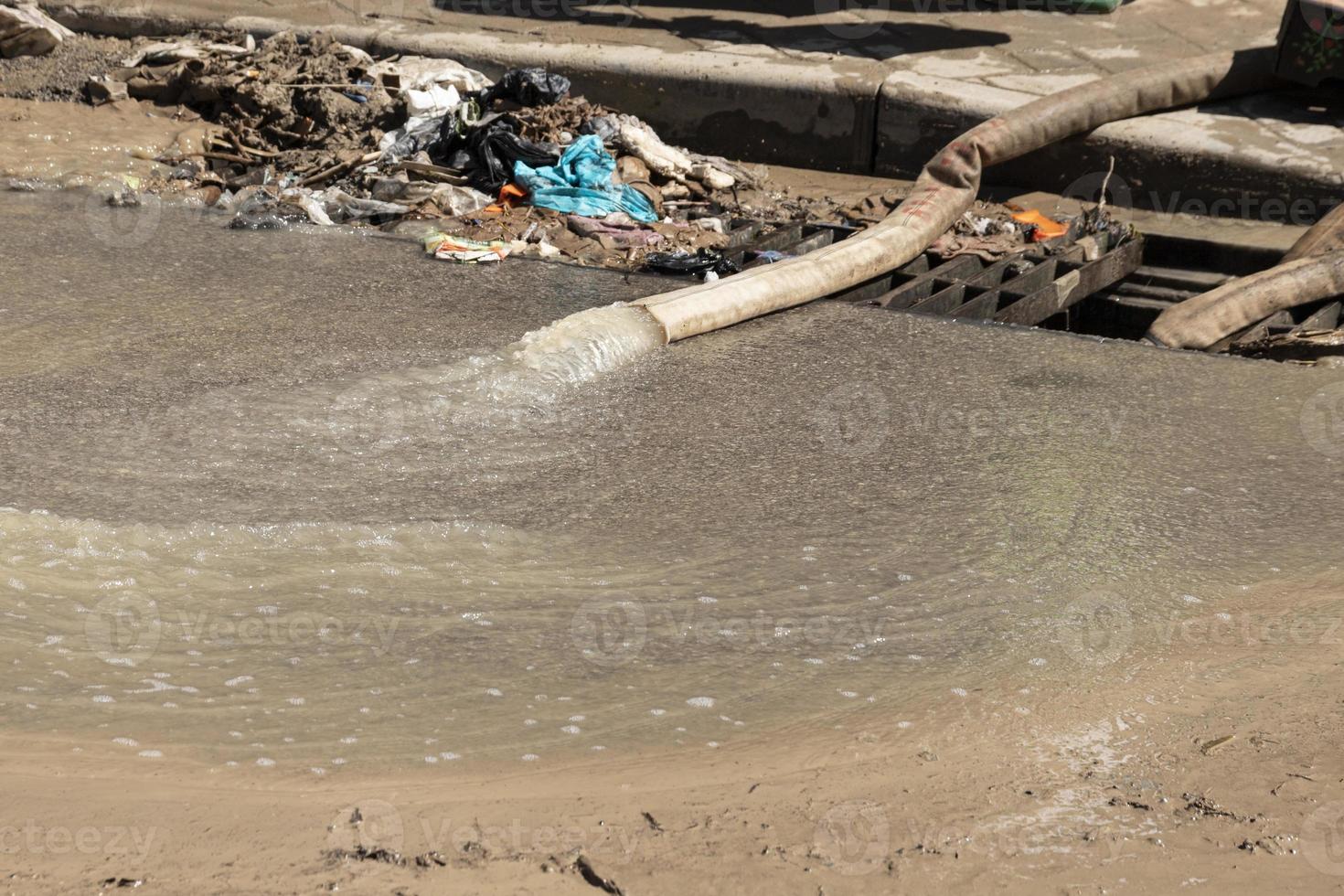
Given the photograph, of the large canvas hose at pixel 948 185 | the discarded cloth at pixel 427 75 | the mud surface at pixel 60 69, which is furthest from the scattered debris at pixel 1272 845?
the mud surface at pixel 60 69

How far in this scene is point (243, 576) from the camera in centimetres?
310

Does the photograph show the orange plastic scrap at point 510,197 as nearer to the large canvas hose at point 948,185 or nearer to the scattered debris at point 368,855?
the large canvas hose at point 948,185

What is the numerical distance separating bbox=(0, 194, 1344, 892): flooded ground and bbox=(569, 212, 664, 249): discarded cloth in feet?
3.00

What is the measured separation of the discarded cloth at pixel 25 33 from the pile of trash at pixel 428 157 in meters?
0.59

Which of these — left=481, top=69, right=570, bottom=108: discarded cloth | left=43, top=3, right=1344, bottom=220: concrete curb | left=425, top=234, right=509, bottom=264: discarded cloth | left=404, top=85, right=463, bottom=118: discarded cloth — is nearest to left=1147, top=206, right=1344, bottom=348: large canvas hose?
left=43, top=3, right=1344, bottom=220: concrete curb

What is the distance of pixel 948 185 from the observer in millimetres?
6035

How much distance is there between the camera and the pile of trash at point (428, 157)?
20.1ft

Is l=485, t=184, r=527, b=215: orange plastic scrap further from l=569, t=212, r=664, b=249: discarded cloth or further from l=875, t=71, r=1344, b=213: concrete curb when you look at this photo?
l=875, t=71, r=1344, b=213: concrete curb

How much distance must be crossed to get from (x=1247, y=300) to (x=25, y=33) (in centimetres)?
690

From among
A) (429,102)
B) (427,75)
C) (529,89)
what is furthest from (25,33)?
(529,89)

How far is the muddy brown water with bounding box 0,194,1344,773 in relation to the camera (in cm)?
270

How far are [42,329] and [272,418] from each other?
4.03ft

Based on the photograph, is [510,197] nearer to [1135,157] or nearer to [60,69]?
[1135,157]

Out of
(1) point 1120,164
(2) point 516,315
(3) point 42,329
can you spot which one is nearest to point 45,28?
(3) point 42,329
